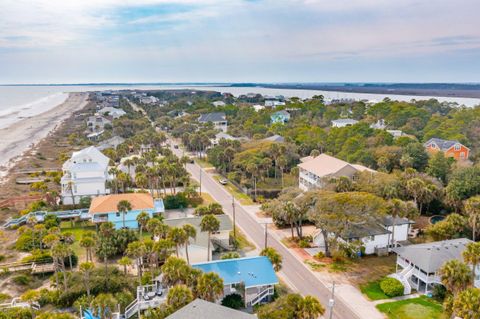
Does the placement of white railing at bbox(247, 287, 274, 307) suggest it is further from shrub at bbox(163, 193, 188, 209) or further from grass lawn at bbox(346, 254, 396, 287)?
shrub at bbox(163, 193, 188, 209)

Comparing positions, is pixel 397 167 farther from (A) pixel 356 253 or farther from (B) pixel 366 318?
(B) pixel 366 318

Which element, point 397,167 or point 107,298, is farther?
point 397,167

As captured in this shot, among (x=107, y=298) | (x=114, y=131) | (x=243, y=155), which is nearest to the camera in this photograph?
(x=107, y=298)

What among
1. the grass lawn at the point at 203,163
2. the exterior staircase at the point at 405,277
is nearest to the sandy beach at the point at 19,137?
the grass lawn at the point at 203,163

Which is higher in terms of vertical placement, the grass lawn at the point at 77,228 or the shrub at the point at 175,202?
the shrub at the point at 175,202

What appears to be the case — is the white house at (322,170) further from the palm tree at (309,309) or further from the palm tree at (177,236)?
the palm tree at (309,309)

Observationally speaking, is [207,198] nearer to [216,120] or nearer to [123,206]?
[123,206]

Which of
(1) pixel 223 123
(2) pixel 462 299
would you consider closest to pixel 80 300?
(2) pixel 462 299

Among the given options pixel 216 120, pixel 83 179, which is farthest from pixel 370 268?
pixel 216 120

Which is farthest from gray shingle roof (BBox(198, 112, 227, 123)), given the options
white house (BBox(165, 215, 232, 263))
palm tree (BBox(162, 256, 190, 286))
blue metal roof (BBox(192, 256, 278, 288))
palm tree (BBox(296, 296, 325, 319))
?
palm tree (BBox(296, 296, 325, 319))
